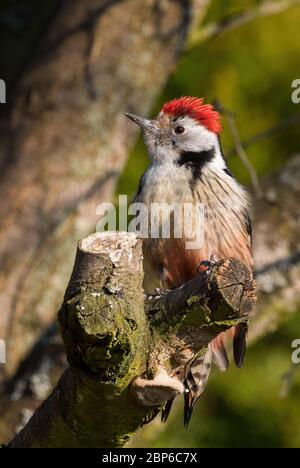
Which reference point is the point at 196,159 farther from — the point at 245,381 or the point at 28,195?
the point at 245,381

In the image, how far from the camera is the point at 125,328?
9.18 ft

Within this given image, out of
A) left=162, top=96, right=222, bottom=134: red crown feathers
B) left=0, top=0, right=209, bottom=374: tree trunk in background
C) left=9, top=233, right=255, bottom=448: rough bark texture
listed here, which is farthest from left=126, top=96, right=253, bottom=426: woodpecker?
left=9, top=233, right=255, bottom=448: rough bark texture

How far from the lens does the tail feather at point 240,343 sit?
4074 millimetres

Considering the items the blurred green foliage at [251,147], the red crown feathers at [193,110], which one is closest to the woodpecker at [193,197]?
the red crown feathers at [193,110]

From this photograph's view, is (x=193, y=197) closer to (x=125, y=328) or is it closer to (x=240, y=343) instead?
(x=240, y=343)

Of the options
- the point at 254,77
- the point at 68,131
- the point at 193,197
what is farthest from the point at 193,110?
the point at 254,77

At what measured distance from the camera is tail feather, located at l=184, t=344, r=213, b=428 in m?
4.00

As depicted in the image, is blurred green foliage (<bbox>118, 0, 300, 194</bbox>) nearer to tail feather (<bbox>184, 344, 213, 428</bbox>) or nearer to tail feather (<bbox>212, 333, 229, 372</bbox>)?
tail feather (<bbox>212, 333, 229, 372</bbox>)

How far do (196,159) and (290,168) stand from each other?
718mm

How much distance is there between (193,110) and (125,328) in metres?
1.81

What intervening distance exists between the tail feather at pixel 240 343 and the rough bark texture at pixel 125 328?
98 cm

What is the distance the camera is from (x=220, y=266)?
9.29 ft

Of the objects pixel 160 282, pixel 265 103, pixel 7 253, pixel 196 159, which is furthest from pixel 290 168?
pixel 265 103

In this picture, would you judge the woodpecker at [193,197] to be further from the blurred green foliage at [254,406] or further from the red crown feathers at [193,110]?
the blurred green foliage at [254,406]
